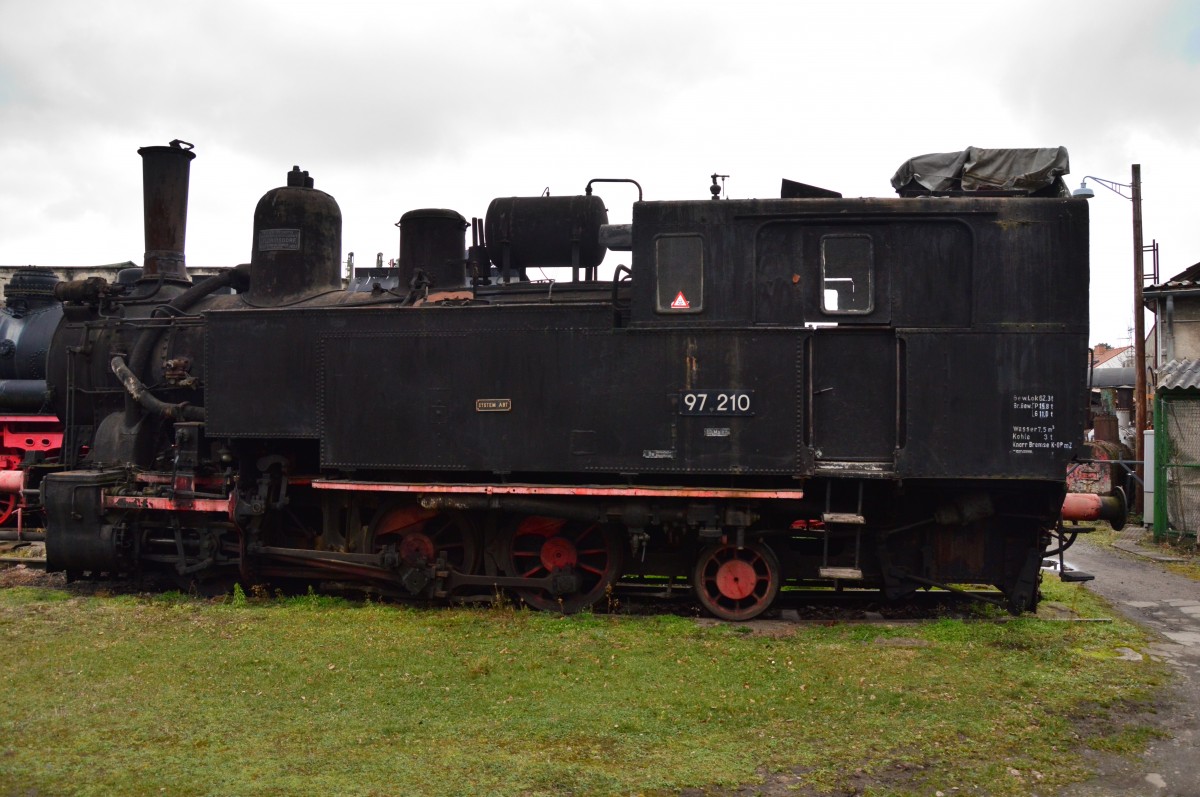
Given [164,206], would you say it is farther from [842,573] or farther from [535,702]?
[842,573]

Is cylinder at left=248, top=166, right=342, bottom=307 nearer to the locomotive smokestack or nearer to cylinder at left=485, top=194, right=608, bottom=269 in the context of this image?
the locomotive smokestack

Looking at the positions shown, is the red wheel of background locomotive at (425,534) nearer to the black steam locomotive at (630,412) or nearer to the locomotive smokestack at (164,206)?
the black steam locomotive at (630,412)

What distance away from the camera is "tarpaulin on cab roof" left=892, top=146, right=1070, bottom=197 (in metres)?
8.28

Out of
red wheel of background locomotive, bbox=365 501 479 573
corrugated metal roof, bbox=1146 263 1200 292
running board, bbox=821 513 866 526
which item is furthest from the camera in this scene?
corrugated metal roof, bbox=1146 263 1200 292

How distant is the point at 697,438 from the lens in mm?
8141

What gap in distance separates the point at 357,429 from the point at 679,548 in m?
3.15

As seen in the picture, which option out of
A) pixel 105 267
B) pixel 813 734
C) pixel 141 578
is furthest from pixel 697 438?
pixel 105 267

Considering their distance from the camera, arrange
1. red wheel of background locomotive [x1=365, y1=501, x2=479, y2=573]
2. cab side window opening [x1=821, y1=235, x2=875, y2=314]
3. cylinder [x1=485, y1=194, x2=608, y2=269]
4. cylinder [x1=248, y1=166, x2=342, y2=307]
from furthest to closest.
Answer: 1. cylinder [x1=248, y1=166, x2=342, y2=307]
2. cylinder [x1=485, y1=194, x2=608, y2=269]
3. red wheel of background locomotive [x1=365, y1=501, x2=479, y2=573]
4. cab side window opening [x1=821, y1=235, x2=875, y2=314]

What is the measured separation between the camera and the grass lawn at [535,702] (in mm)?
5004

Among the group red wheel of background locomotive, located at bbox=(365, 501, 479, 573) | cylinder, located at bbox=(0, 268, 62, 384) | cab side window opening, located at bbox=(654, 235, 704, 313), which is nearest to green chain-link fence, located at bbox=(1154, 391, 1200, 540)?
cab side window opening, located at bbox=(654, 235, 704, 313)

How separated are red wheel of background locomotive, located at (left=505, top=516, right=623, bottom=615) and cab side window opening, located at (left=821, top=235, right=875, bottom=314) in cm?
281

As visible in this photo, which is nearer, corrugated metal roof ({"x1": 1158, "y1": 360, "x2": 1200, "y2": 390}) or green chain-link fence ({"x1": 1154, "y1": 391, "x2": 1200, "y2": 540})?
corrugated metal roof ({"x1": 1158, "y1": 360, "x2": 1200, "y2": 390})

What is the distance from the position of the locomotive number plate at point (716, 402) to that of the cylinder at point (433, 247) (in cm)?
288

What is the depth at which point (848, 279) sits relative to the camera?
806cm
